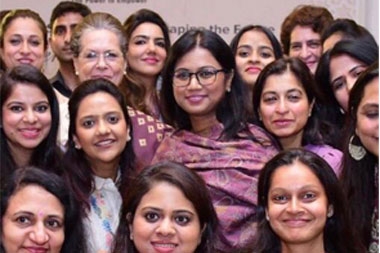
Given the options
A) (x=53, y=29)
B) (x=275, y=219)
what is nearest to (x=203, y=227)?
(x=275, y=219)

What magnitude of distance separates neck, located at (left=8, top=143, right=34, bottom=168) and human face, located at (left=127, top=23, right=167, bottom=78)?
2.47 ft

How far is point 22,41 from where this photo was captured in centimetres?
370

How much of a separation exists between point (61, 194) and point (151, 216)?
29 centimetres

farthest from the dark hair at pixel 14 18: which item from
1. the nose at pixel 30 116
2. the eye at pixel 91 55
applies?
the nose at pixel 30 116

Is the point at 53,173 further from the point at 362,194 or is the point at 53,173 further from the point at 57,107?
the point at 362,194

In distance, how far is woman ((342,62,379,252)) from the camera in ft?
9.32

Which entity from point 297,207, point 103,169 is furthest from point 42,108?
point 297,207

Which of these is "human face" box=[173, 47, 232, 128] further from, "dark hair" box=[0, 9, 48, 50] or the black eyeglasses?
"dark hair" box=[0, 9, 48, 50]

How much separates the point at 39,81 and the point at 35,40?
2.12 feet

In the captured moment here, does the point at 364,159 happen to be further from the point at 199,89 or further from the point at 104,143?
the point at 104,143

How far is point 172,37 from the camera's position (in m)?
4.82

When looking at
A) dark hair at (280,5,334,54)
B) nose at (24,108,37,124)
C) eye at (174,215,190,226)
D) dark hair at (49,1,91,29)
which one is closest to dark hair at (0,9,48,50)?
dark hair at (49,1,91,29)

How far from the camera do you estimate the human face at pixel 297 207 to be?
2.65 m

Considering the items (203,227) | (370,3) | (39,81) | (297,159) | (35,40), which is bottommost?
(203,227)
